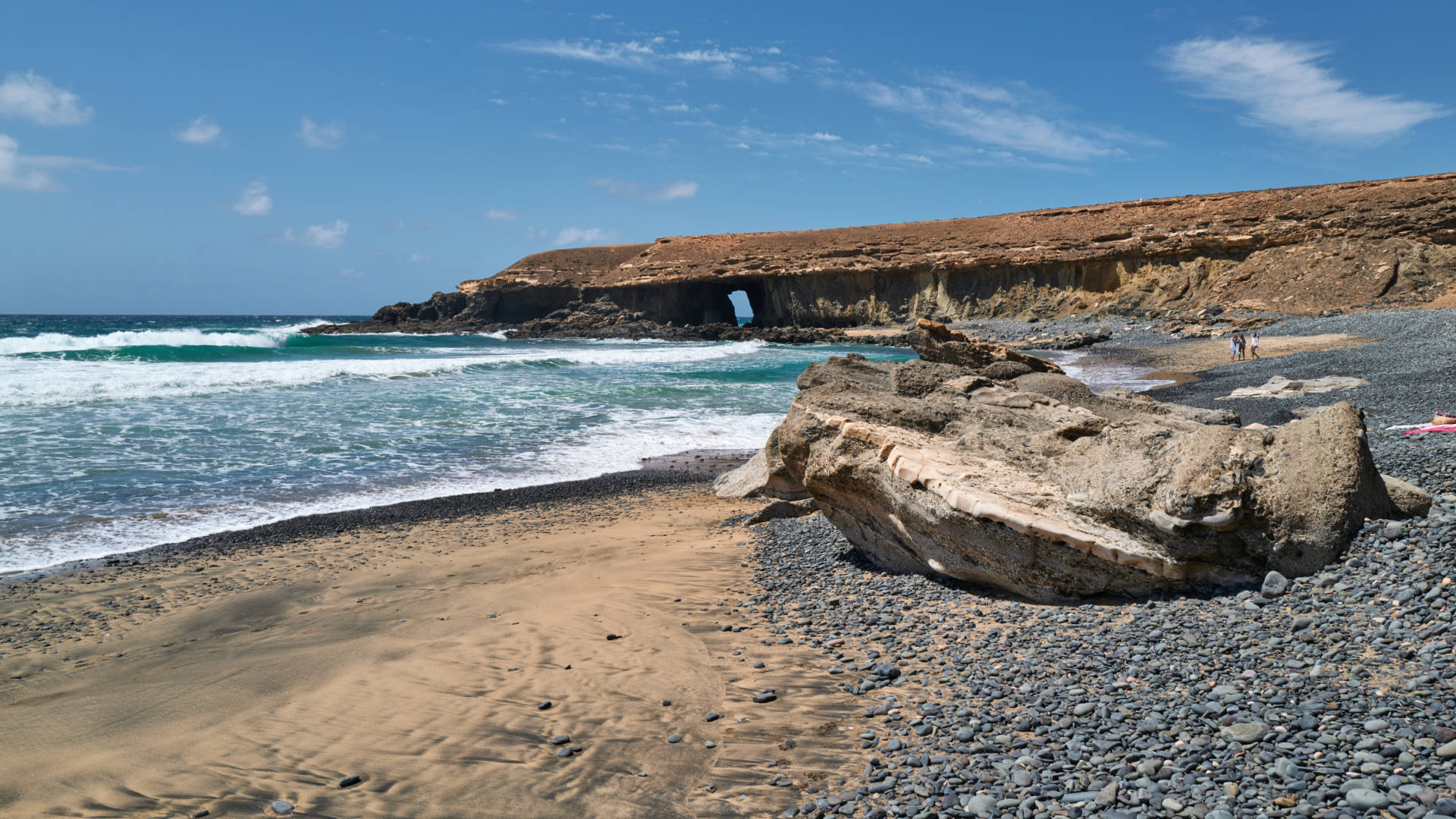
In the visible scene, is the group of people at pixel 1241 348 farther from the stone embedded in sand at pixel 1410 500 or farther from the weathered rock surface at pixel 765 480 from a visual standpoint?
the stone embedded in sand at pixel 1410 500

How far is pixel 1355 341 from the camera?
23.0 metres

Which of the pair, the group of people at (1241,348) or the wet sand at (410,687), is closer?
the wet sand at (410,687)

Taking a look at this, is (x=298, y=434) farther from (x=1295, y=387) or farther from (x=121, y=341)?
(x=121, y=341)

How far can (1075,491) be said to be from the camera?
14.3 ft

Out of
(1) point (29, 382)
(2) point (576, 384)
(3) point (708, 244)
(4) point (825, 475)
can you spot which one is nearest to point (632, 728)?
(4) point (825, 475)

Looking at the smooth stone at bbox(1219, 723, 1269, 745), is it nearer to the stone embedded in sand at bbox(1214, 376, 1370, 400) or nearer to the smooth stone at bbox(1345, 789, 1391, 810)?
the smooth stone at bbox(1345, 789, 1391, 810)

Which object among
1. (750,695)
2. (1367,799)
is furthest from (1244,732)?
(750,695)

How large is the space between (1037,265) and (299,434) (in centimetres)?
4392

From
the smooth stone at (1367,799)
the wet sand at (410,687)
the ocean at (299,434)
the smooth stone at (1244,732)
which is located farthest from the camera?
the ocean at (299,434)

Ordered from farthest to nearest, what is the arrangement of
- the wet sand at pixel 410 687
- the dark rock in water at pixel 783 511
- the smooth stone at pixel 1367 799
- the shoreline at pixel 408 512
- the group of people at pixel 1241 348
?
1. the group of people at pixel 1241 348
2. the dark rock in water at pixel 783 511
3. the shoreline at pixel 408 512
4. the wet sand at pixel 410 687
5. the smooth stone at pixel 1367 799

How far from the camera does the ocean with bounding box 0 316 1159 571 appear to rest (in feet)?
27.5

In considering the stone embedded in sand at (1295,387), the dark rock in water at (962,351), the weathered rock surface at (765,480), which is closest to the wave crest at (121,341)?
the weathered rock surface at (765,480)

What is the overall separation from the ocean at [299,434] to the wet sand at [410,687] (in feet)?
5.77

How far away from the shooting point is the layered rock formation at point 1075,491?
386 cm
